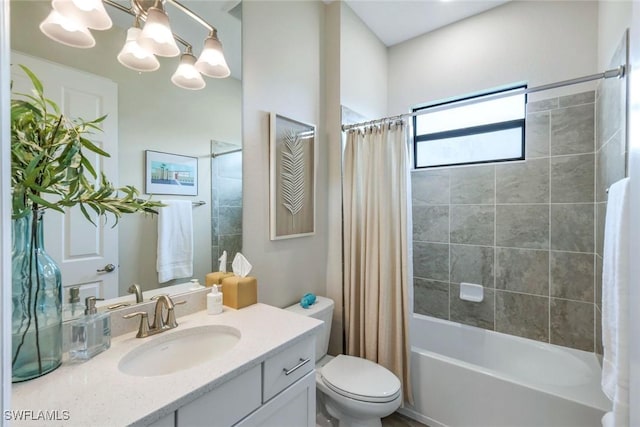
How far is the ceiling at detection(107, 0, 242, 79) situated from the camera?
43.7 inches

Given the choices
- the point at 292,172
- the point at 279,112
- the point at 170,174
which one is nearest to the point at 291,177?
the point at 292,172

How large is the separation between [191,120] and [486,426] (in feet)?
7.60

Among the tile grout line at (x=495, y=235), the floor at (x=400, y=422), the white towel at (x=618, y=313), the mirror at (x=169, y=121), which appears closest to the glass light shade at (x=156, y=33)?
the mirror at (x=169, y=121)

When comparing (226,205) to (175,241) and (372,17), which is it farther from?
(372,17)

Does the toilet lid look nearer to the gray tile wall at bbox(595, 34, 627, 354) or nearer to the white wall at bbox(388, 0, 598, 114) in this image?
the gray tile wall at bbox(595, 34, 627, 354)

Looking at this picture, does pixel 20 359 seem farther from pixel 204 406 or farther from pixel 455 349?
pixel 455 349

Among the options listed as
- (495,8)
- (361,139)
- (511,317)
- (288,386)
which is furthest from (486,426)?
(495,8)

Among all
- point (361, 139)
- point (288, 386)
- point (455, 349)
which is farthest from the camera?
point (455, 349)

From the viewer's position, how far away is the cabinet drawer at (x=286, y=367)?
99 cm

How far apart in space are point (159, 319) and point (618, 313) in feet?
5.31

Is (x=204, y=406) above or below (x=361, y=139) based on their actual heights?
below

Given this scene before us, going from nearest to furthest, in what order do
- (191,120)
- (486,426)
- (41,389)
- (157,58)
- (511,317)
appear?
(41,389)
(157,58)
(191,120)
(486,426)
(511,317)

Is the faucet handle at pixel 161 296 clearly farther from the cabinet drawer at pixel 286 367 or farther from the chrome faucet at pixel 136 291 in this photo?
the cabinet drawer at pixel 286 367

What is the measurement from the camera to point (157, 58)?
122 centimetres
